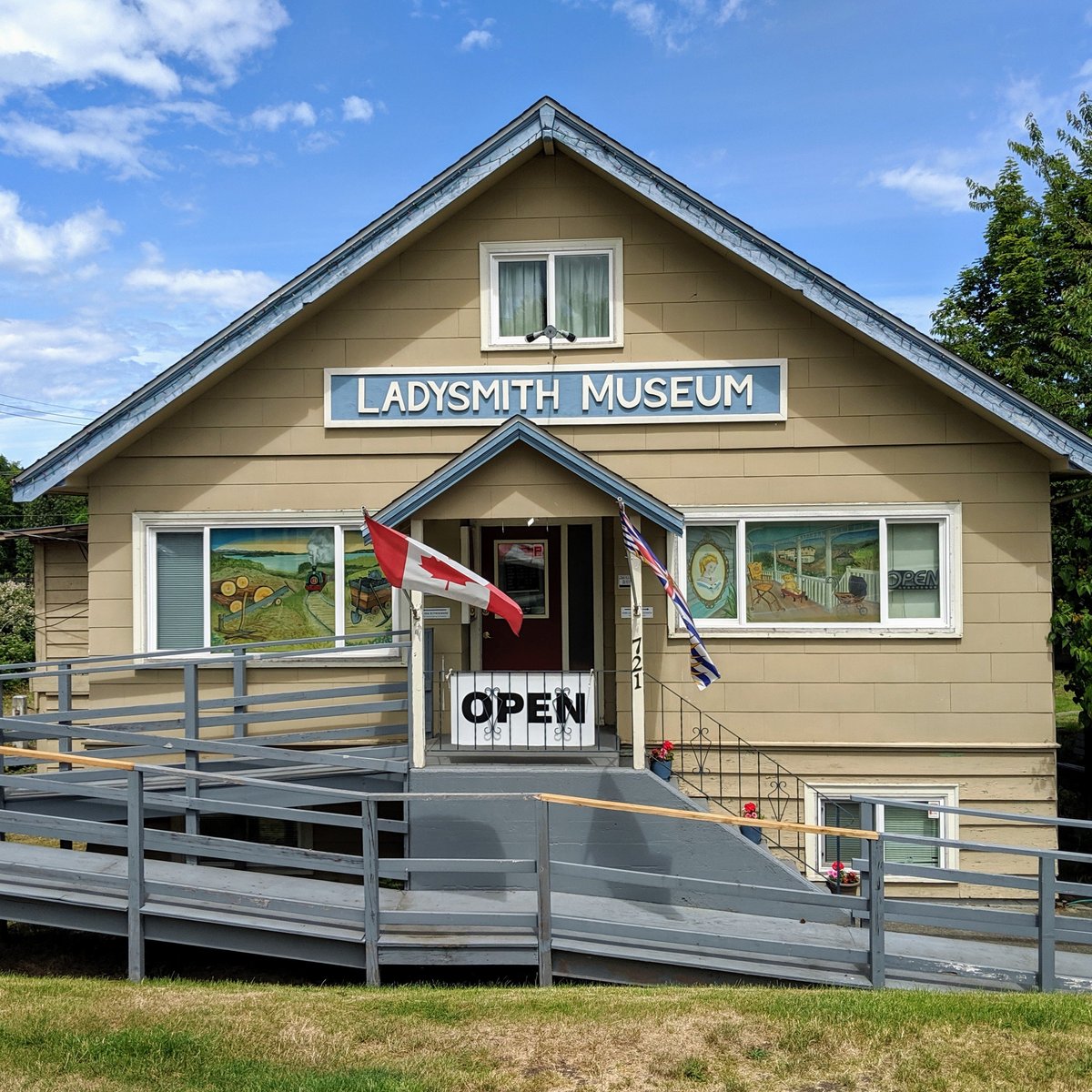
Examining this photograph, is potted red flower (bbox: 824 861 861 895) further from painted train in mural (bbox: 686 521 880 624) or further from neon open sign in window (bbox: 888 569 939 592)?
neon open sign in window (bbox: 888 569 939 592)

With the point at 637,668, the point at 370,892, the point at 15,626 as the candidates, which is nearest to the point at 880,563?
the point at 637,668

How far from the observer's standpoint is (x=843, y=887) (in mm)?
9406

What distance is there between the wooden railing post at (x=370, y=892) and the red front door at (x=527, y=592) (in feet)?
13.3

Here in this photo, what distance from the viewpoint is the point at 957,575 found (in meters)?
9.98

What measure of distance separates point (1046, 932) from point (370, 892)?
496cm

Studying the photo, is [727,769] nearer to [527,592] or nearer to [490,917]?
[527,592]

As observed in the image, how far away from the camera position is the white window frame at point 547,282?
10.2 meters

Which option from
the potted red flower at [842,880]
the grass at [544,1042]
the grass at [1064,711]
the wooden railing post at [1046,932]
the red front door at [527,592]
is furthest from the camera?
the grass at [1064,711]

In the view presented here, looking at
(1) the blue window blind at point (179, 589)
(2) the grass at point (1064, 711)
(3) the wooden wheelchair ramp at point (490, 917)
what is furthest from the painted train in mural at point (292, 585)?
(2) the grass at point (1064, 711)

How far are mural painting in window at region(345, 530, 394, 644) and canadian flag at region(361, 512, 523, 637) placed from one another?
227cm

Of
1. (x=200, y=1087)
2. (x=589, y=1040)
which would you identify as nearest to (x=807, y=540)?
(x=589, y=1040)

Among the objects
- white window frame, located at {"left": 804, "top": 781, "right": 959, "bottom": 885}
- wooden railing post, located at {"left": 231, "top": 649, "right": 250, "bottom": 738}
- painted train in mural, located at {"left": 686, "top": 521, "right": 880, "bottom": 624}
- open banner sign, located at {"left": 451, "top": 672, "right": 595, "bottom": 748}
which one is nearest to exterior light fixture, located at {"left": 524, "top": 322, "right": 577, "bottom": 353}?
painted train in mural, located at {"left": 686, "top": 521, "right": 880, "bottom": 624}

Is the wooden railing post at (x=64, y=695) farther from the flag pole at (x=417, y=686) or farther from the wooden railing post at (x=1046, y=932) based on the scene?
the wooden railing post at (x=1046, y=932)

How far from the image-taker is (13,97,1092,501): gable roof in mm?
9422
